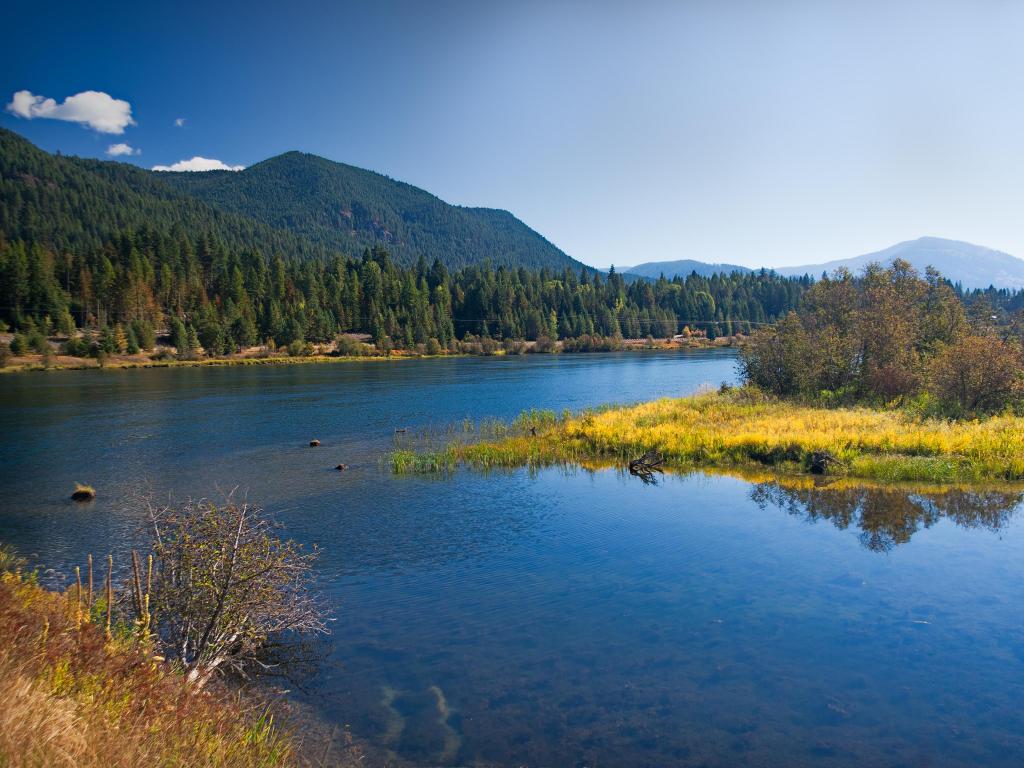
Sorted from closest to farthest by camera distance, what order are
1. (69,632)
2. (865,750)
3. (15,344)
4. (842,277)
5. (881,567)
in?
A: (69,632) < (865,750) < (881,567) < (842,277) < (15,344)

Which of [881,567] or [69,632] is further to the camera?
[881,567]

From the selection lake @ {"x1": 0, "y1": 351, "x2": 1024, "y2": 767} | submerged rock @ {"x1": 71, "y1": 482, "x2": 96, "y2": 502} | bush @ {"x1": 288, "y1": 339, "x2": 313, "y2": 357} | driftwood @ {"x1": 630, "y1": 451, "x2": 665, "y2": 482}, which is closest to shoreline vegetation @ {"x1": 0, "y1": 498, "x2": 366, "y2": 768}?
lake @ {"x1": 0, "y1": 351, "x2": 1024, "y2": 767}

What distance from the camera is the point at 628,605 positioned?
49.8ft

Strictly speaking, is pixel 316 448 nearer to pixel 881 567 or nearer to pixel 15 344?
pixel 881 567

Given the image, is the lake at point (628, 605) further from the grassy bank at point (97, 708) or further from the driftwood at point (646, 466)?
the grassy bank at point (97, 708)

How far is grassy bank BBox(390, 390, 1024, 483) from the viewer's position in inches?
1026

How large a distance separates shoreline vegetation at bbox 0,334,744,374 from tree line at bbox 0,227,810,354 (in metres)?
3.02

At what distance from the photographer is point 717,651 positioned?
1283cm

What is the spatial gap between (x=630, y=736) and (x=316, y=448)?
98.3 ft

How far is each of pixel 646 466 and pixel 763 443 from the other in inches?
225

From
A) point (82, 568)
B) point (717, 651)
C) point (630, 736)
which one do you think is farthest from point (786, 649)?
point (82, 568)

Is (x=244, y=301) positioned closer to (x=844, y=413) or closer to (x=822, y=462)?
(x=844, y=413)

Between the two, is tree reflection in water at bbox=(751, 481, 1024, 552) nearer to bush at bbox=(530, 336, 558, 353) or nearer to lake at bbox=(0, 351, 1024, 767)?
lake at bbox=(0, 351, 1024, 767)

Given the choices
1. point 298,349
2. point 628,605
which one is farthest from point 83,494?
point 298,349
